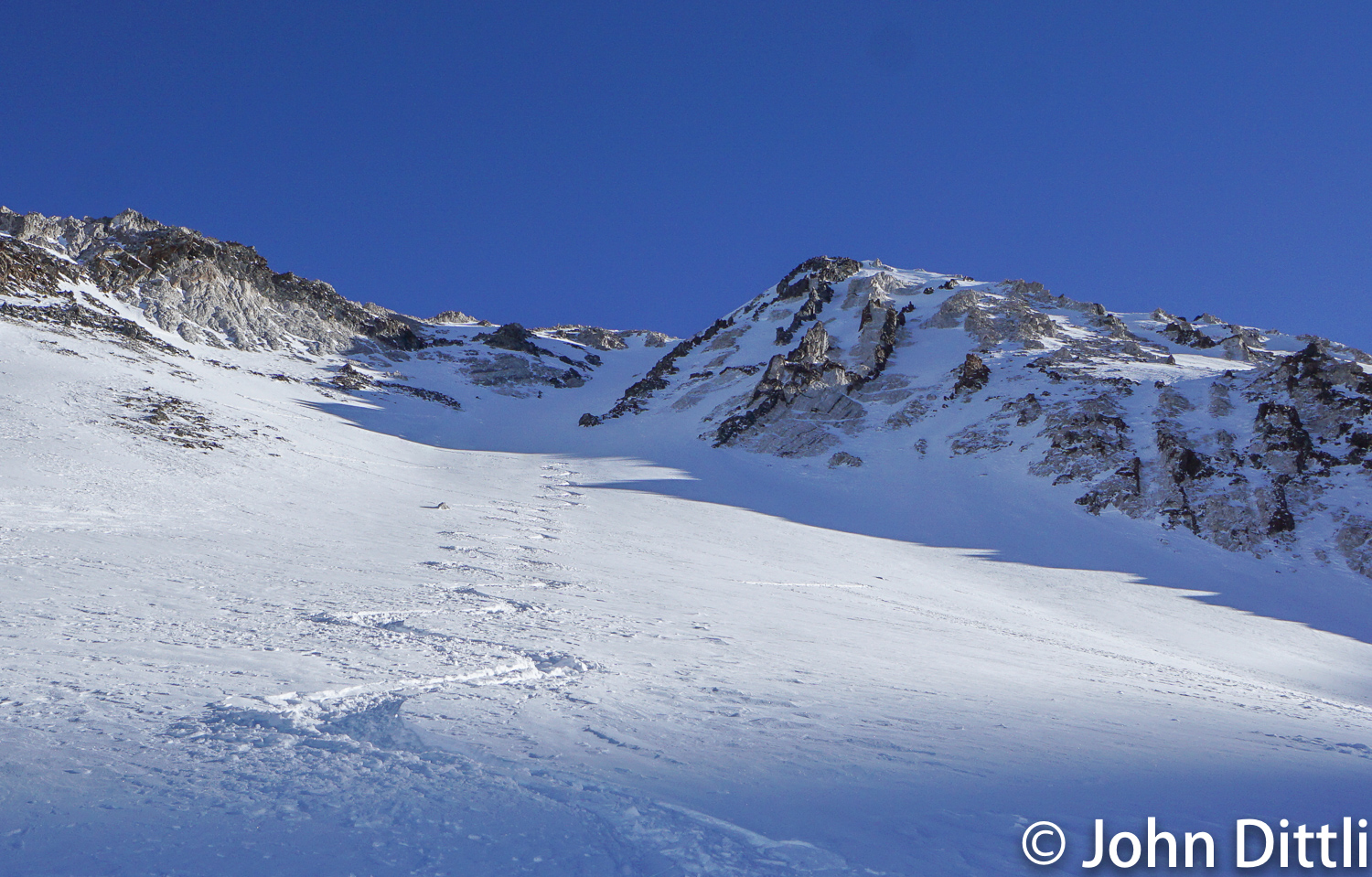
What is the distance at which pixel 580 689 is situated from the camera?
6984 mm

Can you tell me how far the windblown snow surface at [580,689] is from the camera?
413cm

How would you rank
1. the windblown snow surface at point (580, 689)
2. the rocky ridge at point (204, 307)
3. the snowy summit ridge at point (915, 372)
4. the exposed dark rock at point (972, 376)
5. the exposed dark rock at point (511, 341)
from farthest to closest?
the exposed dark rock at point (511, 341) < the exposed dark rock at point (972, 376) < the rocky ridge at point (204, 307) < the snowy summit ridge at point (915, 372) < the windblown snow surface at point (580, 689)

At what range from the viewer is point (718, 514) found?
27312mm

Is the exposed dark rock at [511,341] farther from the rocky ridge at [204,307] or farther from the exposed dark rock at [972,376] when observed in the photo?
the exposed dark rock at [972,376]

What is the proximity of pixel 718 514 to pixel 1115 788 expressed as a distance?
22.2 meters

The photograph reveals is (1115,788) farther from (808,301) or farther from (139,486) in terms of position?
(808,301)

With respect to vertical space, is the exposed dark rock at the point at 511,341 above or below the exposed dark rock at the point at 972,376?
above

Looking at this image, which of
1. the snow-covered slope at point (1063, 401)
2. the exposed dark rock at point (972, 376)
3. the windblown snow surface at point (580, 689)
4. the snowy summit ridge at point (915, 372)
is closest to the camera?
the windblown snow surface at point (580, 689)

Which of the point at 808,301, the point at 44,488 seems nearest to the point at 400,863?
the point at 44,488

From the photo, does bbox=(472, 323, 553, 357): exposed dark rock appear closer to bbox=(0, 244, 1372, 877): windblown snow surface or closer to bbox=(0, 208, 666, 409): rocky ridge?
bbox=(0, 208, 666, 409): rocky ridge

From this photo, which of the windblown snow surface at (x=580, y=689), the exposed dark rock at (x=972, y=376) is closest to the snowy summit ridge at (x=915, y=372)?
the exposed dark rock at (x=972, y=376)

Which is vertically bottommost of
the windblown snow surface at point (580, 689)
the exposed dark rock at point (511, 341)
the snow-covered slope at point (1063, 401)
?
the windblown snow surface at point (580, 689)

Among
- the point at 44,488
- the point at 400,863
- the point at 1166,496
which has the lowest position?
the point at 400,863

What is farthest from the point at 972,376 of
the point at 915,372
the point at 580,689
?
the point at 580,689
